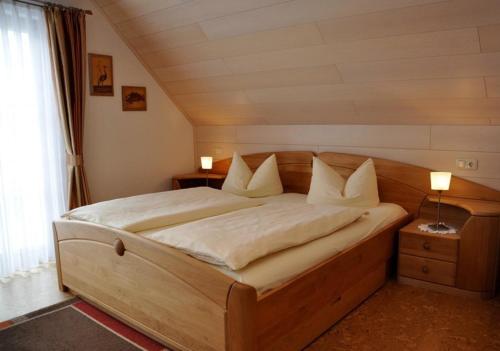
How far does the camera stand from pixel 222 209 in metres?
3.07

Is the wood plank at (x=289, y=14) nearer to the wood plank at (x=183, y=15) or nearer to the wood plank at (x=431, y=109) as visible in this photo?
the wood plank at (x=183, y=15)

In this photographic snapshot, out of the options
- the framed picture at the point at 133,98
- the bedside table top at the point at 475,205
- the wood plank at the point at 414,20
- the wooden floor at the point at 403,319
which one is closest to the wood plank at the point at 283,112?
the framed picture at the point at 133,98

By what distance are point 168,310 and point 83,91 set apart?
2.40 metres

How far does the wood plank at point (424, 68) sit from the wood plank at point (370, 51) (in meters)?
0.05

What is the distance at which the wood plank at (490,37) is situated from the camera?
229 centimetres

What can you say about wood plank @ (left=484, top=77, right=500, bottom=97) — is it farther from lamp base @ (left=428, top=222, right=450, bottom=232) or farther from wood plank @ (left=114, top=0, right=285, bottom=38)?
wood plank @ (left=114, top=0, right=285, bottom=38)

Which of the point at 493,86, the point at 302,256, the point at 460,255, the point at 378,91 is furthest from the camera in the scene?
the point at 378,91

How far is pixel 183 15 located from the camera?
3.35m

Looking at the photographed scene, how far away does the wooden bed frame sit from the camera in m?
1.83

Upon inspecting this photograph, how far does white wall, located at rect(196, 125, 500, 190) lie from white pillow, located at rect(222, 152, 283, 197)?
0.33 meters

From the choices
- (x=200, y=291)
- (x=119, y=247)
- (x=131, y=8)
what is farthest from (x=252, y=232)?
(x=131, y=8)

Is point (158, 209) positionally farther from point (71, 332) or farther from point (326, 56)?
point (326, 56)

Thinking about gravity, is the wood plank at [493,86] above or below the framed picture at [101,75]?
below

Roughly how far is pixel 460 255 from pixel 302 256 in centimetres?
133
